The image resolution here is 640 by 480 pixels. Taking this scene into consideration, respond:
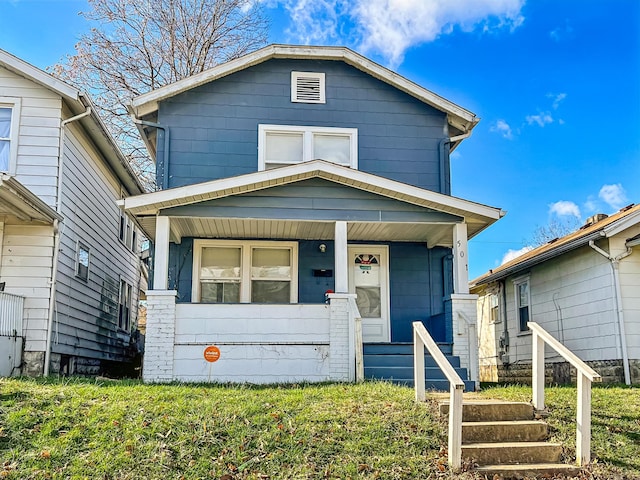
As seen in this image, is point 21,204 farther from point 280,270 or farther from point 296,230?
point 280,270

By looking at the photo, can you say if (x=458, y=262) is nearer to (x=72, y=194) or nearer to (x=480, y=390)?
(x=480, y=390)

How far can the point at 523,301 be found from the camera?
53.8ft

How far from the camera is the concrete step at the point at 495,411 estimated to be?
7.91 meters

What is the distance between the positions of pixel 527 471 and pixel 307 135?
333 inches

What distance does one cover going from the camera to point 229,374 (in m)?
10.8

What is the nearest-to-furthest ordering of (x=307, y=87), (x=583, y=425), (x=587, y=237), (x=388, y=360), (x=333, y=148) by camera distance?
(x=583, y=425), (x=388, y=360), (x=587, y=237), (x=333, y=148), (x=307, y=87)

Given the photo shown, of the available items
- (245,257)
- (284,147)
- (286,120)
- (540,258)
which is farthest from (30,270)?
(540,258)

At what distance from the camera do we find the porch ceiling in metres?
12.2

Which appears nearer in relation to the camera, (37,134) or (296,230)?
(37,134)

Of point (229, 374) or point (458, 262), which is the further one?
point (458, 262)

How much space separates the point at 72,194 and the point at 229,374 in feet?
16.3

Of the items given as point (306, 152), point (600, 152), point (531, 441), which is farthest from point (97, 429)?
point (600, 152)

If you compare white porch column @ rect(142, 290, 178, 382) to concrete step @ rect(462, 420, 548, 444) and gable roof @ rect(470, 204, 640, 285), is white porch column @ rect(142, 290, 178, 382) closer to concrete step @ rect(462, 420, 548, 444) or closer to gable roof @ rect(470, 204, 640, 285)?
concrete step @ rect(462, 420, 548, 444)

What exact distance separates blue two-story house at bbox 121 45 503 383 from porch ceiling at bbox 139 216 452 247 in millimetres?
40
